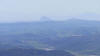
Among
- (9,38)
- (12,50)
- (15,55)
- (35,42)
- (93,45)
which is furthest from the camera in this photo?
(9,38)

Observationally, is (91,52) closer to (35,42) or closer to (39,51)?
(39,51)

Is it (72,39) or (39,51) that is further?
(72,39)

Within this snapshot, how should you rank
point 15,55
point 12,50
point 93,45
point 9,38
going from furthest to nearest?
point 9,38
point 93,45
point 12,50
point 15,55

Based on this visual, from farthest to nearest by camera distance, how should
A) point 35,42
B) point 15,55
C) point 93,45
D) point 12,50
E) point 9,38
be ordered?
point 9,38 < point 35,42 < point 93,45 < point 12,50 < point 15,55

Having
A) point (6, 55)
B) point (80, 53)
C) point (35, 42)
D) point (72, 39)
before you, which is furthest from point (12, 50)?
point (72, 39)

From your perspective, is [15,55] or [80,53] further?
[80,53]

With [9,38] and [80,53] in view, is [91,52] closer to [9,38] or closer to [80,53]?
[80,53]

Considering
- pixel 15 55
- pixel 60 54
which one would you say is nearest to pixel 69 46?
pixel 60 54

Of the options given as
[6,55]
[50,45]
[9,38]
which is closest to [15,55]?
[6,55]
